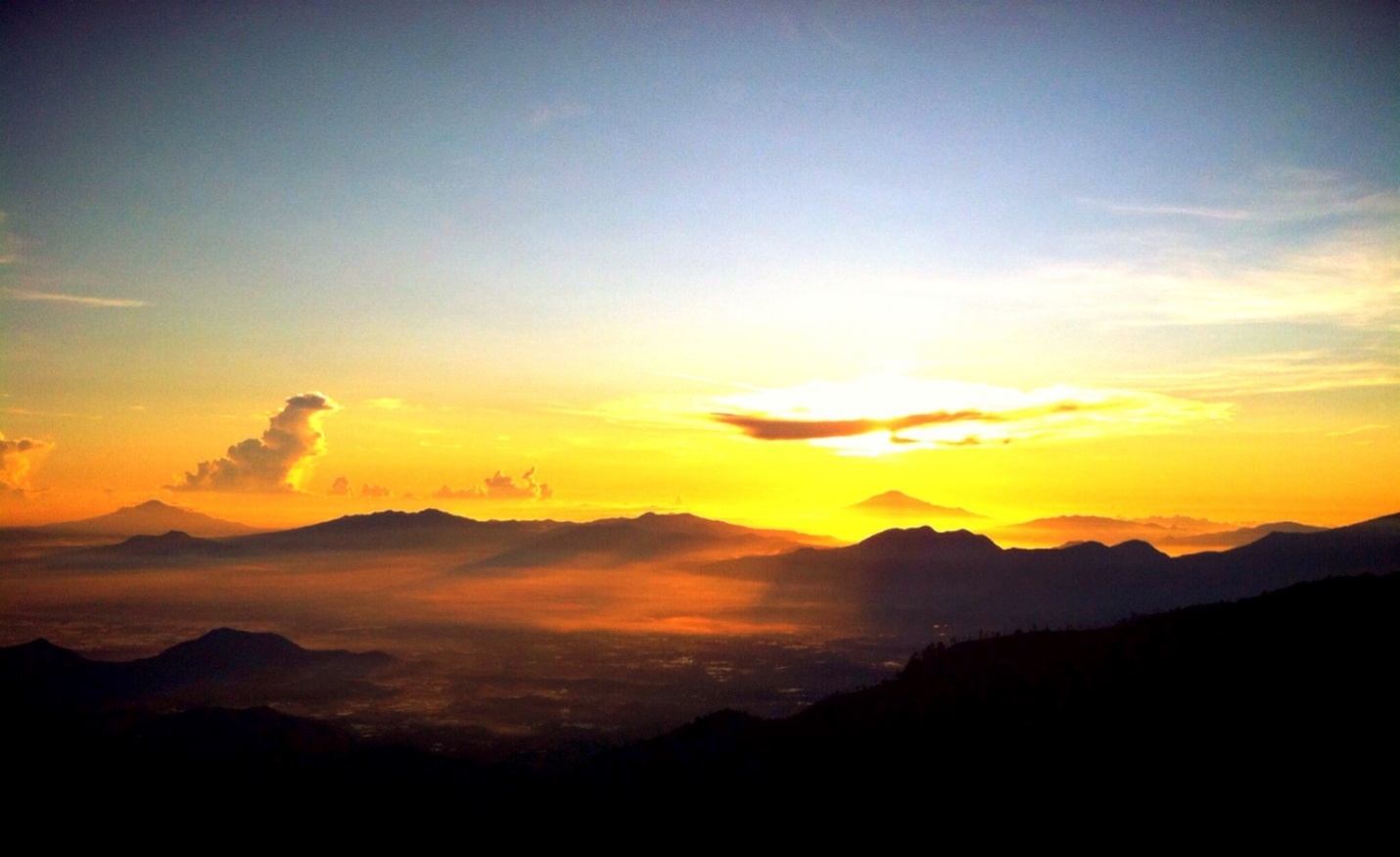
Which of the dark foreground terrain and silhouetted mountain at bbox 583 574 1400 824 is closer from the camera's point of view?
the dark foreground terrain

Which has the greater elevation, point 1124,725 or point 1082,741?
point 1124,725

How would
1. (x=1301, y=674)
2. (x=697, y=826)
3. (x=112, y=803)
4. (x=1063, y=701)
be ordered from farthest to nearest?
(x=112, y=803), (x=697, y=826), (x=1063, y=701), (x=1301, y=674)

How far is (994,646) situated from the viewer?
48.0 metres

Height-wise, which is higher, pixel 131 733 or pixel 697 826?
pixel 697 826

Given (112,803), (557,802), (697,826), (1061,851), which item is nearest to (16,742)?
(112,803)

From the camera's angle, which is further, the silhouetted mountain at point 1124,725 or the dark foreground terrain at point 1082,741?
the silhouetted mountain at point 1124,725

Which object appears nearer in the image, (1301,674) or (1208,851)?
(1208,851)

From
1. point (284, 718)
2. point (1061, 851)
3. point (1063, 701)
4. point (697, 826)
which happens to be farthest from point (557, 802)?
point (284, 718)

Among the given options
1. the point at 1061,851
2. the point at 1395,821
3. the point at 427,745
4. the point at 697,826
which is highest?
the point at 1395,821

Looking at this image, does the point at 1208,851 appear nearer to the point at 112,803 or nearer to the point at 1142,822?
the point at 1142,822

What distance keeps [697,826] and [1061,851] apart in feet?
59.2

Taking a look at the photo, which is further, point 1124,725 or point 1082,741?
point 1124,725

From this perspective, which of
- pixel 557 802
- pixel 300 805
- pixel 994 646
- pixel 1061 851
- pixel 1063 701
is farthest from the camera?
pixel 300 805

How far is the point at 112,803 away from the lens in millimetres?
99125
